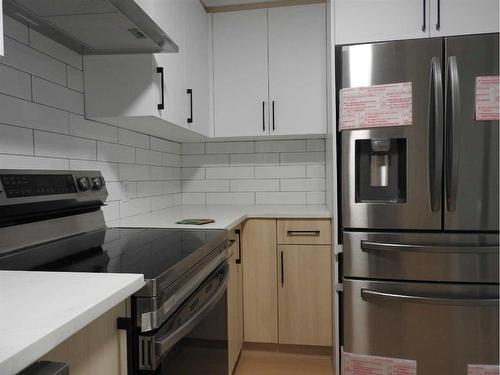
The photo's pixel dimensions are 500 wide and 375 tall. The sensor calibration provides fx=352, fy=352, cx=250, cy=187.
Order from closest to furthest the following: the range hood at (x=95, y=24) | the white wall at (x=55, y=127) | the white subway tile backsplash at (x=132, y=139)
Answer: the range hood at (x=95, y=24), the white wall at (x=55, y=127), the white subway tile backsplash at (x=132, y=139)

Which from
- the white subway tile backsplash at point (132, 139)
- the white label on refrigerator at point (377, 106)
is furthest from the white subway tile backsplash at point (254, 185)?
the white label on refrigerator at point (377, 106)

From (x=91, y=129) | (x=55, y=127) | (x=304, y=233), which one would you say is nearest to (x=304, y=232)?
(x=304, y=233)

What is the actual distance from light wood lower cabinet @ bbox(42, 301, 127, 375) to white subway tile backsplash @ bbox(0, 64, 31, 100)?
33.9 inches

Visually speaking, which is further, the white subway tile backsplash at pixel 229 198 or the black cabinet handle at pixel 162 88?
the white subway tile backsplash at pixel 229 198

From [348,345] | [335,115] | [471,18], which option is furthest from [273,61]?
[348,345]

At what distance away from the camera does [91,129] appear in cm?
159

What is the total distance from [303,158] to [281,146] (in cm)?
18

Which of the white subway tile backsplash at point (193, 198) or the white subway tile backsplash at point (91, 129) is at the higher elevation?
the white subway tile backsplash at point (91, 129)

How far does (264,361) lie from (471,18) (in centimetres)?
211

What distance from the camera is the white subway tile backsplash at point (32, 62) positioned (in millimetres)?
1172

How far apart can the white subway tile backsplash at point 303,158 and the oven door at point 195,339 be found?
1242 mm

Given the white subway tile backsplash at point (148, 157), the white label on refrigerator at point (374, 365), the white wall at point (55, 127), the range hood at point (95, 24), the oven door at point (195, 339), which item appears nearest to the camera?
the oven door at point (195, 339)

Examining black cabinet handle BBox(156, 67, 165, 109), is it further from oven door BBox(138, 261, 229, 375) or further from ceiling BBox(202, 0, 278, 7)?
ceiling BBox(202, 0, 278, 7)

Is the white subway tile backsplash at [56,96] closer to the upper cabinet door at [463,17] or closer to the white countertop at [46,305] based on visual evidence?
the white countertop at [46,305]
